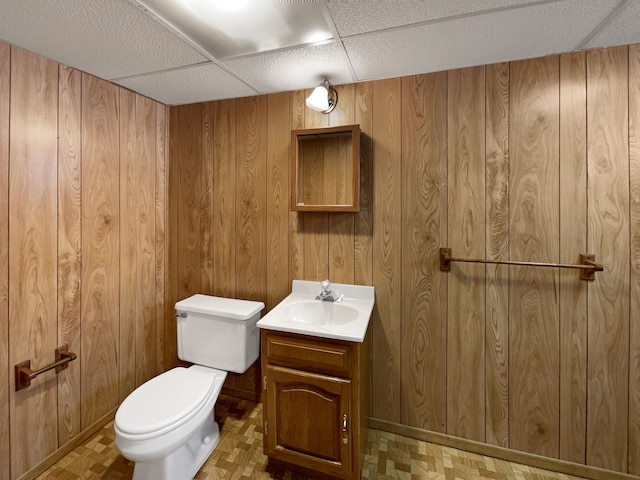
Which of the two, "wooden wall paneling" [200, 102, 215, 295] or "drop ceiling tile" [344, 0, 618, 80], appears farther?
"wooden wall paneling" [200, 102, 215, 295]

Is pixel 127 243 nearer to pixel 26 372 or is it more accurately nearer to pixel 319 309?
pixel 26 372

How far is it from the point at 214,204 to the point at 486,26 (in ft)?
5.75

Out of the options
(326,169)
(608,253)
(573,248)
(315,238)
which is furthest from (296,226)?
(608,253)

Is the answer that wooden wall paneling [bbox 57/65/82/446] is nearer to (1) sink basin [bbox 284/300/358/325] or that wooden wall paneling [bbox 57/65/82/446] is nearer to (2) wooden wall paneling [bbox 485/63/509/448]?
(1) sink basin [bbox 284/300/358/325]

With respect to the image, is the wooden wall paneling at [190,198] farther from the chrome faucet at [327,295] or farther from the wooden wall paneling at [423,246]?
the wooden wall paneling at [423,246]

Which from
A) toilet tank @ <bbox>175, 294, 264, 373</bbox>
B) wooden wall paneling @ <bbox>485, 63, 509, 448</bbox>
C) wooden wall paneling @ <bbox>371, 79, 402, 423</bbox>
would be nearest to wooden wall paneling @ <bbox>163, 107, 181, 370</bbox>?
toilet tank @ <bbox>175, 294, 264, 373</bbox>

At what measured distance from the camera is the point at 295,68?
1.59m

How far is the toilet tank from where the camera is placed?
1729 mm

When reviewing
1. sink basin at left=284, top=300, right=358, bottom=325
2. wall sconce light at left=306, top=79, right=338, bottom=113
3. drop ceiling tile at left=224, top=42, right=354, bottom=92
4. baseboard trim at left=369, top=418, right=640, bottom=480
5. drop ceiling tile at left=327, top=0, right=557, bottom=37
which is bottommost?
baseboard trim at left=369, top=418, right=640, bottom=480

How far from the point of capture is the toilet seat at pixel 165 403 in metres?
1.25

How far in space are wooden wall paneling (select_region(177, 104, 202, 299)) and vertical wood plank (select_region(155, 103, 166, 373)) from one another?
114 mm

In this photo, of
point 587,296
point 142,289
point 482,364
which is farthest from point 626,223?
point 142,289

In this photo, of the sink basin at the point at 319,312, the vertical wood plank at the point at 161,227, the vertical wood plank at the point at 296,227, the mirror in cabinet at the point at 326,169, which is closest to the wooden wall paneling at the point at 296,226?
the vertical wood plank at the point at 296,227

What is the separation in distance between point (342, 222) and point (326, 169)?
1.07ft
